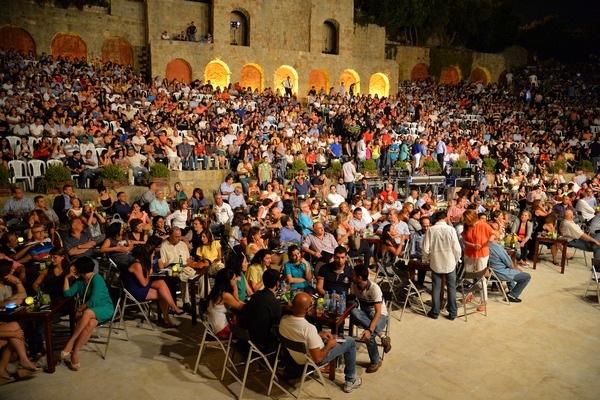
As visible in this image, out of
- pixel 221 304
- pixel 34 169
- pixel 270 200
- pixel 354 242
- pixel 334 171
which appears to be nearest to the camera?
pixel 221 304

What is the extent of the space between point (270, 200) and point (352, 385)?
17.6 ft

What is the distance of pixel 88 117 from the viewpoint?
1395 centimetres

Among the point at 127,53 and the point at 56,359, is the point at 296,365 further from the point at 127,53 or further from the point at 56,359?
the point at 127,53

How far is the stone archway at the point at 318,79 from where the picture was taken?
26906 mm

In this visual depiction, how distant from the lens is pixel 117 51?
73.4ft

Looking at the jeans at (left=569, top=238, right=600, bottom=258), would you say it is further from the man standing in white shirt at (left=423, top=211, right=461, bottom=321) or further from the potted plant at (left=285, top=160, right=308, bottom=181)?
the potted plant at (left=285, top=160, right=308, bottom=181)

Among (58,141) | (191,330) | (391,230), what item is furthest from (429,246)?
(58,141)

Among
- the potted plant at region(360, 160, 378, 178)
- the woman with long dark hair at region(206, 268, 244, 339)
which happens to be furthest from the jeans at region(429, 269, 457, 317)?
the potted plant at region(360, 160, 378, 178)

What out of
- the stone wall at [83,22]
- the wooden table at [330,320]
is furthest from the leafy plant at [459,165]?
the stone wall at [83,22]

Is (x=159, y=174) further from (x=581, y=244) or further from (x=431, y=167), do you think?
(x=581, y=244)

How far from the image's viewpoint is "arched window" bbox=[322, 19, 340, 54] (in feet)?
88.6

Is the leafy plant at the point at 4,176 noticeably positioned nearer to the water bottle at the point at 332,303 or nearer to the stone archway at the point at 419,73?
the water bottle at the point at 332,303

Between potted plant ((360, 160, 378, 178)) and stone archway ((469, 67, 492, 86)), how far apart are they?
2313 cm

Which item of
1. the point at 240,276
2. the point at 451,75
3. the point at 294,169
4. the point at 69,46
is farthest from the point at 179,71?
the point at 451,75
